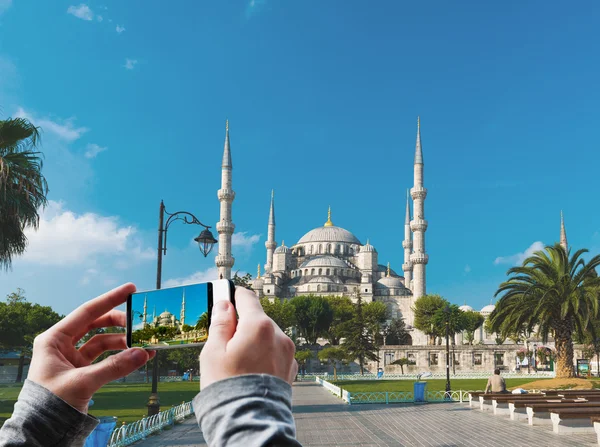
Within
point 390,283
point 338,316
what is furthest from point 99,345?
point 390,283

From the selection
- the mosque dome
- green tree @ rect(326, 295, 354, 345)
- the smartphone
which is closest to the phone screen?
the smartphone

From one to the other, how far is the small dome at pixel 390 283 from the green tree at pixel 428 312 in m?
15.9

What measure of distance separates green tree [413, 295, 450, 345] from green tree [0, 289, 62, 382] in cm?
3829

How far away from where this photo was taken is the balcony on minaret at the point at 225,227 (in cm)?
5878

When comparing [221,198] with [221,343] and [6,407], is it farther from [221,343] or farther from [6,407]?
[221,343]

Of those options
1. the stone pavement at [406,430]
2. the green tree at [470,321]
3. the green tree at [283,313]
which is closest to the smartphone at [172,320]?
the stone pavement at [406,430]

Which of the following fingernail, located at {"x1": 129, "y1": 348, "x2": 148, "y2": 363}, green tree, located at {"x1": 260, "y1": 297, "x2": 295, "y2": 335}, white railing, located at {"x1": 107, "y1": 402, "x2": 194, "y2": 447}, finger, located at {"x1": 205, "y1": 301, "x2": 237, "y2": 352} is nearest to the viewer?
finger, located at {"x1": 205, "y1": 301, "x2": 237, "y2": 352}

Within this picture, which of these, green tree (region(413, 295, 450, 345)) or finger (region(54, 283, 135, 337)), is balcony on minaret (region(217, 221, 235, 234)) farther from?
finger (region(54, 283, 135, 337))

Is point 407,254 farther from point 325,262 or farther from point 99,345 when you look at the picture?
point 99,345

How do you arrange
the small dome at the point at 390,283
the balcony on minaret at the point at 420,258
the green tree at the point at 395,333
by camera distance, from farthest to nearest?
the small dome at the point at 390,283, the green tree at the point at 395,333, the balcony on minaret at the point at 420,258

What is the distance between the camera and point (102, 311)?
5.37 ft

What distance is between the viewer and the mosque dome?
88000 mm

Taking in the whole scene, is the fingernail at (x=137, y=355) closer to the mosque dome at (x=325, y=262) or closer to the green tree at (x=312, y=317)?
the green tree at (x=312, y=317)

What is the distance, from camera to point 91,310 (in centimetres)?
160
